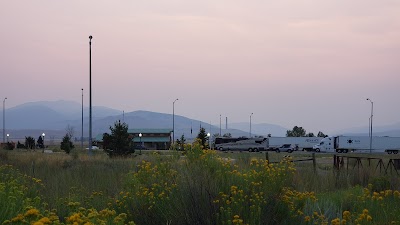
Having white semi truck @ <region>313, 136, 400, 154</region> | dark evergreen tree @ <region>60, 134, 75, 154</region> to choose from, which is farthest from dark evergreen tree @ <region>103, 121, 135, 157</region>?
white semi truck @ <region>313, 136, 400, 154</region>

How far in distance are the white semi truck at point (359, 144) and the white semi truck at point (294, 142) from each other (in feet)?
14.2

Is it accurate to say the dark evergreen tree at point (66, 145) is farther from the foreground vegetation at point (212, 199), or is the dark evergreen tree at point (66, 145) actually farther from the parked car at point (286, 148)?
the foreground vegetation at point (212, 199)

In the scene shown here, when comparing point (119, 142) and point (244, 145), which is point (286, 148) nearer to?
point (244, 145)

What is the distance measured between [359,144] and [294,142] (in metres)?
10.1

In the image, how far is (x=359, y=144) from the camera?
7569cm

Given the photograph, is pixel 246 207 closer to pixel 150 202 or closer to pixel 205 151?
pixel 150 202

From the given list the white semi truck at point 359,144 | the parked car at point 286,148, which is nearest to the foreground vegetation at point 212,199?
the white semi truck at point 359,144

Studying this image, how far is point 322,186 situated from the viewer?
16297mm

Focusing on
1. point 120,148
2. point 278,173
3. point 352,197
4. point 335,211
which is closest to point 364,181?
point 352,197

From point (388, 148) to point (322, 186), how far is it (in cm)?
6527

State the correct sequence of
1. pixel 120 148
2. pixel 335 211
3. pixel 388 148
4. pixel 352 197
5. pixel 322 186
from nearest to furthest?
1. pixel 335 211
2. pixel 352 197
3. pixel 322 186
4. pixel 120 148
5. pixel 388 148

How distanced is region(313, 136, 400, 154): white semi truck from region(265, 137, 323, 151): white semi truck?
4.33 metres

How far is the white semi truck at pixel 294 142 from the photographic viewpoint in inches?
3182

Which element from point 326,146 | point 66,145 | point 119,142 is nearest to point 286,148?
point 326,146
